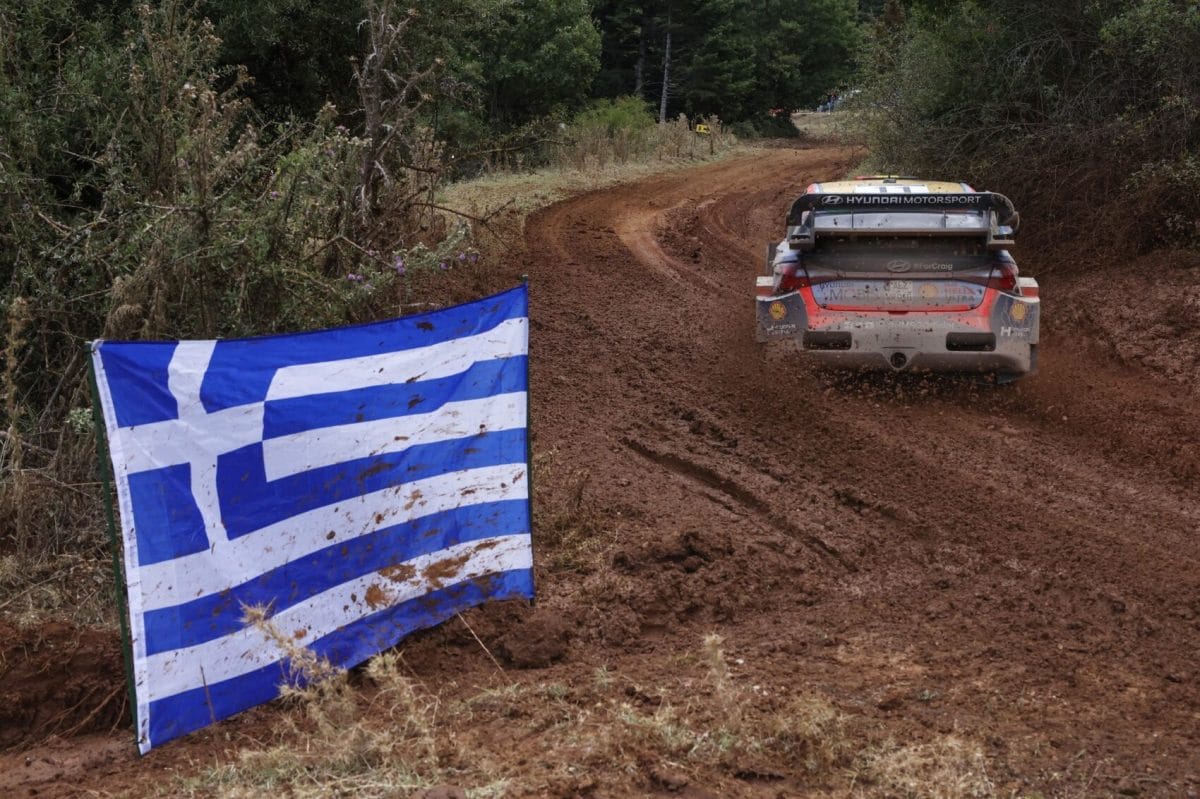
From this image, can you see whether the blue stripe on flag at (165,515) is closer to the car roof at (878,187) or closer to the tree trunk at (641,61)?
the car roof at (878,187)

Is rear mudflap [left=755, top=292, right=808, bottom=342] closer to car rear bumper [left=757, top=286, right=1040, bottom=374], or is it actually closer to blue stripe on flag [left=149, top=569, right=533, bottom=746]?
car rear bumper [left=757, top=286, right=1040, bottom=374]

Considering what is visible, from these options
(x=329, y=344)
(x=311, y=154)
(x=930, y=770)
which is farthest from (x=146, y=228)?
(x=930, y=770)

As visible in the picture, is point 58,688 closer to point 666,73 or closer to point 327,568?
point 327,568

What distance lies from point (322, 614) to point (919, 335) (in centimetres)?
595

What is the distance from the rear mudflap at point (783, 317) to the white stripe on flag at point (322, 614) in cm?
449

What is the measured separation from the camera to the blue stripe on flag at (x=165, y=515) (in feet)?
13.2

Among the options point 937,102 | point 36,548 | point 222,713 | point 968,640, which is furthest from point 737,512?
point 937,102

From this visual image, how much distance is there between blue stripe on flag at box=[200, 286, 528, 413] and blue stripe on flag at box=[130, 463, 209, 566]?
0.31 metres

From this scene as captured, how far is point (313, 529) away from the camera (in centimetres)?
462

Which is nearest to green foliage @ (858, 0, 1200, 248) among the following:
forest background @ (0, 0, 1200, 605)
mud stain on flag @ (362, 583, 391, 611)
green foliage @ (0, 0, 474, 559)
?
forest background @ (0, 0, 1200, 605)

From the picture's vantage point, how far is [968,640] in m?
→ 5.12

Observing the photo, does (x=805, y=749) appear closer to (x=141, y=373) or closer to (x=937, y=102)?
(x=141, y=373)

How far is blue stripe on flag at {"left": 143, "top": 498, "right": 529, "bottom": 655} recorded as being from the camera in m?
4.17

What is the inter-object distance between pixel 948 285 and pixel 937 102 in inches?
316
